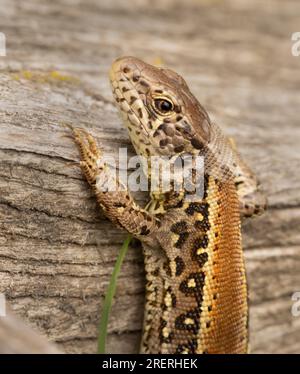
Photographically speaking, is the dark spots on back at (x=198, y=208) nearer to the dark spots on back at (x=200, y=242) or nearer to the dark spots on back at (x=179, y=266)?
the dark spots on back at (x=200, y=242)

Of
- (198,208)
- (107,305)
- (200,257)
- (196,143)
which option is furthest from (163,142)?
(107,305)

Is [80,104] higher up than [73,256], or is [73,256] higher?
[80,104]

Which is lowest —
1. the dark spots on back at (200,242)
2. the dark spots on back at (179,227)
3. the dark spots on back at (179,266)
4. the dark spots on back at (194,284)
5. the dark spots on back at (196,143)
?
the dark spots on back at (194,284)

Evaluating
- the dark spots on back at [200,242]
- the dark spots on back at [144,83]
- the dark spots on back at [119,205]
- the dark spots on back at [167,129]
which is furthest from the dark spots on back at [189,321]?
the dark spots on back at [144,83]

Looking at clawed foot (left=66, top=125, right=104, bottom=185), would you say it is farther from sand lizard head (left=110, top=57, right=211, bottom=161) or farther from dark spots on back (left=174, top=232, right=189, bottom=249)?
dark spots on back (left=174, top=232, right=189, bottom=249)
